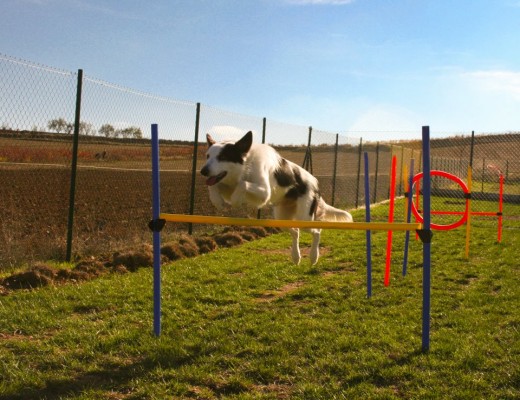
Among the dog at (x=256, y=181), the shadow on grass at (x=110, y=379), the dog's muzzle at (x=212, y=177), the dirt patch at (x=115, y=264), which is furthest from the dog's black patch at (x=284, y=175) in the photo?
the dirt patch at (x=115, y=264)

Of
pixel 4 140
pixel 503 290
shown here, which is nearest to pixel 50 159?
pixel 4 140

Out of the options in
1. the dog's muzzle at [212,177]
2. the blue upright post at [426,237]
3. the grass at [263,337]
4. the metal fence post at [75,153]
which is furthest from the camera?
the metal fence post at [75,153]

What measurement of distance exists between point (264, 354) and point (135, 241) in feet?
16.9

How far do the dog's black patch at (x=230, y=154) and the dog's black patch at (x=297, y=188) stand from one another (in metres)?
1.17

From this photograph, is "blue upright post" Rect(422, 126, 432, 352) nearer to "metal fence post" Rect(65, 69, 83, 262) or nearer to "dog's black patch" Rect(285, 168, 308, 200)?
"dog's black patch" Rect(285, 168, 308, 200)

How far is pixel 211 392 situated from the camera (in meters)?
3.33

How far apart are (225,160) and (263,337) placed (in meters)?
1.64

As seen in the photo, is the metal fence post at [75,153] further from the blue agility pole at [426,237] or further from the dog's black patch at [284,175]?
the blue agility pole at [426,237]

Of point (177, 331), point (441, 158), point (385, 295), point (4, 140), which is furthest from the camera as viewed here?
point (441, 158)

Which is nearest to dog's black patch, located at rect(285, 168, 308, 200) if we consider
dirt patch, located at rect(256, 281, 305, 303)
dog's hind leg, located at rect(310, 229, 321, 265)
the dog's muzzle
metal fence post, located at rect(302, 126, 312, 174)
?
dog's hind leg, located at rect(310, 229, 321, 265)

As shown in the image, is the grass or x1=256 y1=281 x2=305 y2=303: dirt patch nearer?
the grass

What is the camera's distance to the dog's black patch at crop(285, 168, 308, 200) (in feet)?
19.6

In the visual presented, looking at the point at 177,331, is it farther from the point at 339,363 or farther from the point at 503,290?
the point at 503,290

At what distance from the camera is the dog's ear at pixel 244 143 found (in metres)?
4.92
